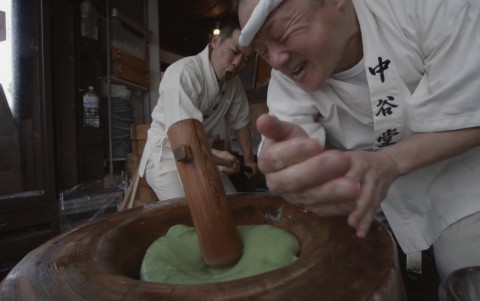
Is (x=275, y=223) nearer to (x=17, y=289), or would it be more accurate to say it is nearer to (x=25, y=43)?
(x=17, y=289)

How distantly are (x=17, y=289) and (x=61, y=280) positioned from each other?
8cm

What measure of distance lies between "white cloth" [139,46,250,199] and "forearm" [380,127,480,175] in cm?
121

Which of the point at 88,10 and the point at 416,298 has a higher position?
the point at 88,10

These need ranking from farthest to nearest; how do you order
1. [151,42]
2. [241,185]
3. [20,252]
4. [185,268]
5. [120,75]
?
1. [151,42]
2. [120,75]
3. [241,185]
4. [20,252]
5. [185,268]

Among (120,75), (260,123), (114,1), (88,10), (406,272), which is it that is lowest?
(406,272)

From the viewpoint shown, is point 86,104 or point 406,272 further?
point 86,104

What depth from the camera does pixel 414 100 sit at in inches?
34.1

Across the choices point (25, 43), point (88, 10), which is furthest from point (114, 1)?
point (25, 43)

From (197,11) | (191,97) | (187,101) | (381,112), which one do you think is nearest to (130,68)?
(197,11)

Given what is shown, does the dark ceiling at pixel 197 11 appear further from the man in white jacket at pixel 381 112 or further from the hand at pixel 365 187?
the hand at pixel 365 187

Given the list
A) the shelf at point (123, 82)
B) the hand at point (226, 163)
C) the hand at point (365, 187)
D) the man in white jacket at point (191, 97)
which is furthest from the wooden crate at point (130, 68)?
the hand at point (365, 187)

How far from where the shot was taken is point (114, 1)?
142 inches

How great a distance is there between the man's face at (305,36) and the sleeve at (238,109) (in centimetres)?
140

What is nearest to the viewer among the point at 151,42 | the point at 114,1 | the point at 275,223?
the point at 275,223
